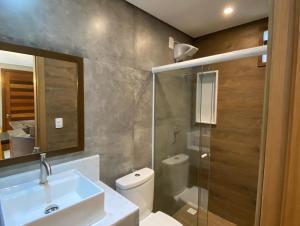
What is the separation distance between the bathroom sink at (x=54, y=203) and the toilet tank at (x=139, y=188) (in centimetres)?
50

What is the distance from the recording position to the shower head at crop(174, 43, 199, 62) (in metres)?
2.14

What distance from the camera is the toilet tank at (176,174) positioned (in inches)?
91.1

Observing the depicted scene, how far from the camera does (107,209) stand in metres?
1.14

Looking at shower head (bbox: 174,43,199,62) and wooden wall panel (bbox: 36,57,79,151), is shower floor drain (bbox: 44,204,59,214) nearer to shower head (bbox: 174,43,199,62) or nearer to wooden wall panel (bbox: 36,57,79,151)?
wooden wall panel (bbox: 36,57,79,151)

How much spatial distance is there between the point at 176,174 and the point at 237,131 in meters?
0.98

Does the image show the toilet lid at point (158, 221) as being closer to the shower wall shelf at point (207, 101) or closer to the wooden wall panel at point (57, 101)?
the wooden wall panel at point (57, 101)

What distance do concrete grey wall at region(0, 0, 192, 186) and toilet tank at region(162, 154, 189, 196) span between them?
0.42 metres

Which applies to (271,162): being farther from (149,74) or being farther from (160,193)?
(160,193)

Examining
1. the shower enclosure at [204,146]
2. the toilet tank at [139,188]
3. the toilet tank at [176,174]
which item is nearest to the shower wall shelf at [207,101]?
the shower enclosure at [204,146]

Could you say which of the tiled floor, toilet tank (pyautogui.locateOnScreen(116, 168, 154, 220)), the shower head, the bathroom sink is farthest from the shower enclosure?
the bathroom sink

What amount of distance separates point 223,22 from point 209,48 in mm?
411

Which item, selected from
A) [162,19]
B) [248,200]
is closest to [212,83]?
[162,19]

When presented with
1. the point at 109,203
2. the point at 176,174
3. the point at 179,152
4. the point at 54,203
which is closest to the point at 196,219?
the point at 176,174

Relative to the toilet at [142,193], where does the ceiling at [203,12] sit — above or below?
above
